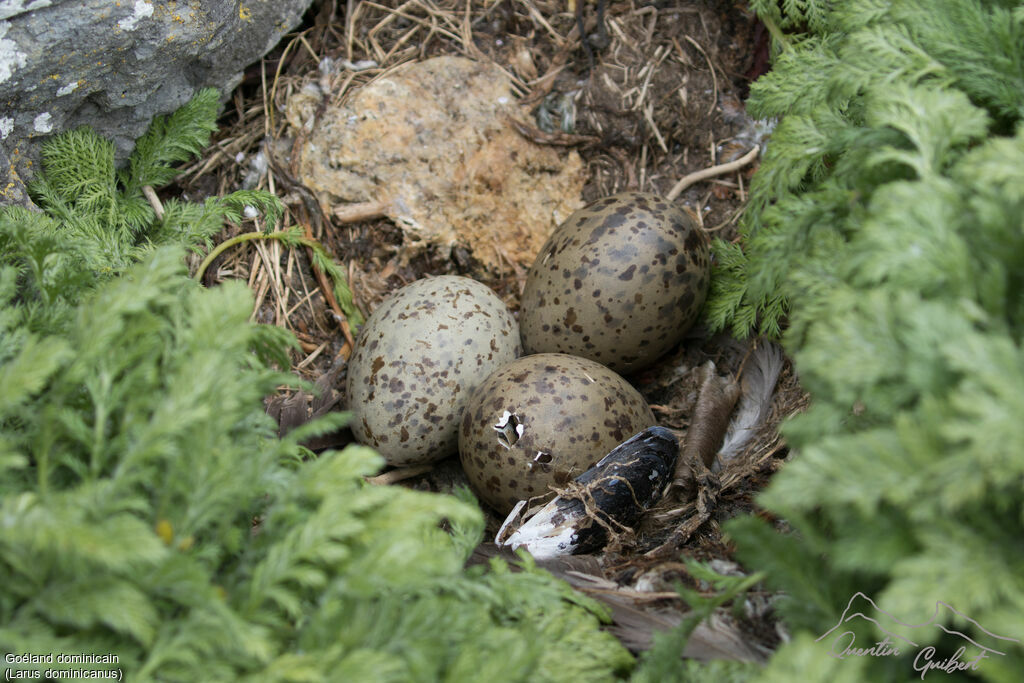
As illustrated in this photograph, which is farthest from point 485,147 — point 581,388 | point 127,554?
point 127,554

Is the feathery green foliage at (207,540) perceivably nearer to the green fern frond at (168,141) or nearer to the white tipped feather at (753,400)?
the white tipped feather at (753,400)

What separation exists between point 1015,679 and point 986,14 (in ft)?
5.50

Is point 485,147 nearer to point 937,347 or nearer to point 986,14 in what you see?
point 986,14

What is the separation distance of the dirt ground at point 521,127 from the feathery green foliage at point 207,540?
4.55 ft

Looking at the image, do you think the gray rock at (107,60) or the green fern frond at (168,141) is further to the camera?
the green fern frond at (168,141)

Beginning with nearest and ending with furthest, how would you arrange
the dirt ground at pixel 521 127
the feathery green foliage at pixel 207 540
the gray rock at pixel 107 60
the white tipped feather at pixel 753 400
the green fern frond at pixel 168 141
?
the feathery green foliage at pixel 207 540 < the gray rock at pixel 107 60 < the white tipped feather at pixel 753 400 < the green fern frond at pixel 168 141 < the dirt ground at pixel 521 127

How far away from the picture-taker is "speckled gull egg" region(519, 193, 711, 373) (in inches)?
112

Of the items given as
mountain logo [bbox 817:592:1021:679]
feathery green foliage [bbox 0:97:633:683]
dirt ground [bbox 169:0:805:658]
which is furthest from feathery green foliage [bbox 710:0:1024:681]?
dirt ground [bbox 169:0:805:658]

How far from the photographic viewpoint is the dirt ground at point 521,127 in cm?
323

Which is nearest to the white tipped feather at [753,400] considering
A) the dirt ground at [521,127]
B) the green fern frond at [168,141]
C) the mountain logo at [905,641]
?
the dirt ground at [521,127]

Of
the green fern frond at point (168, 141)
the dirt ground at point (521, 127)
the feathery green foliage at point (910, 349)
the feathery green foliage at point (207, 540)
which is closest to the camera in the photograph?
the feathery green foliage at point (910, 349)

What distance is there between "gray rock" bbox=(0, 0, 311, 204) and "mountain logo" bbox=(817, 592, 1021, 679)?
292 centimetres

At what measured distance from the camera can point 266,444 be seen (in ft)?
6.32

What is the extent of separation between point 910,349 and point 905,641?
0.51 m
